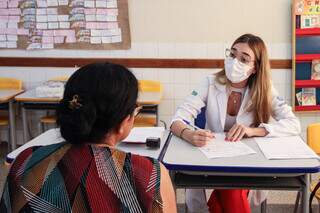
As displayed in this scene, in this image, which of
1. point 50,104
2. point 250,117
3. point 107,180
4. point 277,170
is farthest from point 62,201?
point 50,104

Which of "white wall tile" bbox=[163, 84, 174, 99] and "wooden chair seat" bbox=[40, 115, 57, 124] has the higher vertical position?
"white wall tile" bbox=[163, 84, 174, 99]

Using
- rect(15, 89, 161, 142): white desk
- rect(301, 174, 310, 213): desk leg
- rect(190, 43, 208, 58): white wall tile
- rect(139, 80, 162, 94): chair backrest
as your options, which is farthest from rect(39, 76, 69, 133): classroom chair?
rect(301, 174, 310, 213): desk leg

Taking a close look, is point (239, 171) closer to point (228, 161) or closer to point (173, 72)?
point (228, 161)

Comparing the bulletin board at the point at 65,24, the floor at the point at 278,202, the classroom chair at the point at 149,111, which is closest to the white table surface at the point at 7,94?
the bulletin board at the point at 65,24

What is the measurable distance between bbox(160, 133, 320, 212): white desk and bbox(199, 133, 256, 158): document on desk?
0.04 m

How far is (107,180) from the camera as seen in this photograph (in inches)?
46.9

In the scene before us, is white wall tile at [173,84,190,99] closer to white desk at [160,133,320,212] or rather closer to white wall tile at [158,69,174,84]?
white wall tile at [158,69,174,84]

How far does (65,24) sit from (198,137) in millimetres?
2800

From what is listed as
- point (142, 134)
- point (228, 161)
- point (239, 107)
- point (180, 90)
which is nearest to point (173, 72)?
point (180, 90)

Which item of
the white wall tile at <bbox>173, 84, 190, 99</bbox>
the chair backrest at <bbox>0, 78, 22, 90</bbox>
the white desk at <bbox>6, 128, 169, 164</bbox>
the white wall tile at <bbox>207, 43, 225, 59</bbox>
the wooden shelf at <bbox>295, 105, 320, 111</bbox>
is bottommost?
the wooden shelf at <bbox>295, 105, 320, 111</bbox>

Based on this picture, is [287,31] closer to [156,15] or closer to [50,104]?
[156,15]

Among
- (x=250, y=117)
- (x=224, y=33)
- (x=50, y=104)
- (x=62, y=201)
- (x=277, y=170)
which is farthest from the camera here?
(x=224, y=33)

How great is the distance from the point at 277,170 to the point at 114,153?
103cm

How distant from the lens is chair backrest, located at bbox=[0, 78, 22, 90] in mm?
4704
